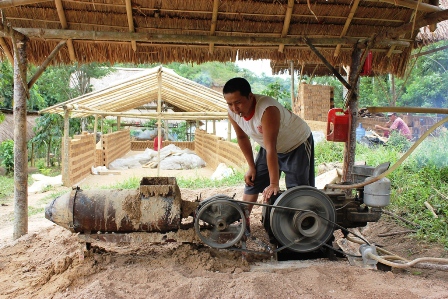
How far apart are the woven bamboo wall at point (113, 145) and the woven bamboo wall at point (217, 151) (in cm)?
385

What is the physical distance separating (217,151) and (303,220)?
415 inches

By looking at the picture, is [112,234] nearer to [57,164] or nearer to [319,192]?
[319,192]

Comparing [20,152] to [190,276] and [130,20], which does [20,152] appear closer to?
[130,20]

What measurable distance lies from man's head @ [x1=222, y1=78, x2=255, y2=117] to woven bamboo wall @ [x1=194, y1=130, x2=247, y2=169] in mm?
6310

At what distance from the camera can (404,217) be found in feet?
17.0

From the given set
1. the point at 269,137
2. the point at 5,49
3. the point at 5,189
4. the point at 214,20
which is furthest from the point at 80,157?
the point at 269,137

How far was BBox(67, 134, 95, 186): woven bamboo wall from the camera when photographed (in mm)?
10719

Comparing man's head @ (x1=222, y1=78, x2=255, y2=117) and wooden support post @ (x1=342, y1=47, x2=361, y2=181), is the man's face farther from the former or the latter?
wooden support post @ (x1=342, y1=47, x2=361, y2=181)

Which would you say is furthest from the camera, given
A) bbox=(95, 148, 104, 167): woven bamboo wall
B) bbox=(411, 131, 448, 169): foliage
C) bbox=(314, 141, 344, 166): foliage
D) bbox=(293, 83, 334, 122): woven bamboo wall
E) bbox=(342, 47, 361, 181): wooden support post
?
bbox=(95, 148, 104, 167): woven bamboo wall

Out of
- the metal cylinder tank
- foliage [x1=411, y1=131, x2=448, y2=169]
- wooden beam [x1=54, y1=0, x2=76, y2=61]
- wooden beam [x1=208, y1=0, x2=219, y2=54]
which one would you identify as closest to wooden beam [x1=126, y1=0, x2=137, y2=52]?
wooden beam [x1=54, y1=0, x2=76, y2=61]

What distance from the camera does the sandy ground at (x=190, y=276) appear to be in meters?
2.63

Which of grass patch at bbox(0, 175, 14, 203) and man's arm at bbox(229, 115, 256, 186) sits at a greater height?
man's arm at bbox(229, 115, 256, 186)

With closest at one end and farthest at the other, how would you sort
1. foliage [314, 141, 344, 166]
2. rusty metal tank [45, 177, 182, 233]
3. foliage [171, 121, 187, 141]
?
1. rusty metal tank [45, 177, 182, 233]
2. foliage [314, 141, 344, 166]
3. foliage [171, 121, 187, 141]

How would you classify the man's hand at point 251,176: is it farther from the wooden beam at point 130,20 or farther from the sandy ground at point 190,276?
the wooden beam at point 130,20
